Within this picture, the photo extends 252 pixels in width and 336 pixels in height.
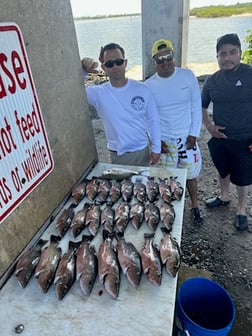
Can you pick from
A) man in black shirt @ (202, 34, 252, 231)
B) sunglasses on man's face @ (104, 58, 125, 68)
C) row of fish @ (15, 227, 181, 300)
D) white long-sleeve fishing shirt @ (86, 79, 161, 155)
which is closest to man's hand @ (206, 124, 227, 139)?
man in black shirt @ (202, 34, 252, 231)

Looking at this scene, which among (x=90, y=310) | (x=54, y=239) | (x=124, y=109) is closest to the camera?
(x=90, y=310)

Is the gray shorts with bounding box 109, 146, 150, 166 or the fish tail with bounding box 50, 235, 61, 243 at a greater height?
the fish tail with bounding box 50, 235, 61, 243

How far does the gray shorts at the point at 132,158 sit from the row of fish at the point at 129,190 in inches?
23.5

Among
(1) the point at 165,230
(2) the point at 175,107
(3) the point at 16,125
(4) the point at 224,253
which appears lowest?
(4) the point at 224,253

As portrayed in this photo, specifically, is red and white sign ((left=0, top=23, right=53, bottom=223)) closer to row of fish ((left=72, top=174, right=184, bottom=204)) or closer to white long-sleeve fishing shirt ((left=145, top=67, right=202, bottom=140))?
row of fish ((left=72, top=174, right=184, bottom=204))

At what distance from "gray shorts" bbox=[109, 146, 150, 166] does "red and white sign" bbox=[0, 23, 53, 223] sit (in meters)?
1.33

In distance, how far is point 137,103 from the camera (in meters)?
2.85

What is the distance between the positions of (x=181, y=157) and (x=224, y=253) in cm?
125

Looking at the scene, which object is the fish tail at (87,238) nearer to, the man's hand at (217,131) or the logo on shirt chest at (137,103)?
the logo on shirt chest at (137,103)

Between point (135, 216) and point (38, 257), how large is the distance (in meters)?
0.74

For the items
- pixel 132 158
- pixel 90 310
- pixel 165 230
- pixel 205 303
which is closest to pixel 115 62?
pixel 132 158

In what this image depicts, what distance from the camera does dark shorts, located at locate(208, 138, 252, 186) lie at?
330 cm

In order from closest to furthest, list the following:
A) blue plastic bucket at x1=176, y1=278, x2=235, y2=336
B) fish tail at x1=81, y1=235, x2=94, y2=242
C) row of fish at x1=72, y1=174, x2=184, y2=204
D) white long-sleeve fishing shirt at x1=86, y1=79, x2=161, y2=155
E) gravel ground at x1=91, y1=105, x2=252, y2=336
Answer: fish tail at x1=81, y1=235, x2=94, y2=242, blue plastic bucket at x1=176, y1=278, x2=235, y2=336, row of fish at x1=72, y1=174, x2=184, y2=204, gravel ground at x1=91, y1=105, x2=252, y2=336, white long-sleeve fishing shirt at x1=86, y1=79, x2=161, y2=155

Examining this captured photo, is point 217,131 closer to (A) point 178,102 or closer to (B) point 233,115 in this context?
(B) point 233,115
